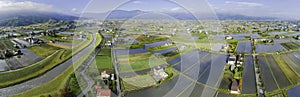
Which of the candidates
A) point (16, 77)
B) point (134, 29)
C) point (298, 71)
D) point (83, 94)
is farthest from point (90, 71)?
point (134, 29)

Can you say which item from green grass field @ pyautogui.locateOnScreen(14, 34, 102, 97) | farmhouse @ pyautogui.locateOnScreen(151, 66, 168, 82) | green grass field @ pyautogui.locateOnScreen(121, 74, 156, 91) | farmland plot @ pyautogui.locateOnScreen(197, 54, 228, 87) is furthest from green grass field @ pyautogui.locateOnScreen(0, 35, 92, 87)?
farmland plot @ pyautogui.locateOnScreen(197, 54, 228, 87)

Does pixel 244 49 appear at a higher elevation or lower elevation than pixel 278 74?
higher

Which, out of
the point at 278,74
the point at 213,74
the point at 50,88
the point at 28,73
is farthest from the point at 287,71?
the point at 28,73

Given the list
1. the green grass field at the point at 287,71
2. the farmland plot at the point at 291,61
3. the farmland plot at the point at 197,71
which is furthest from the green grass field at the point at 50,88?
the farmland plot at the point at 291,61

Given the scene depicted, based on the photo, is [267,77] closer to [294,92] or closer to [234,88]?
[294,92]

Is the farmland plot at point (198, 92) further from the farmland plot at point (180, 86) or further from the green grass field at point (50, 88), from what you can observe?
the green grass field at point (50, 88)
